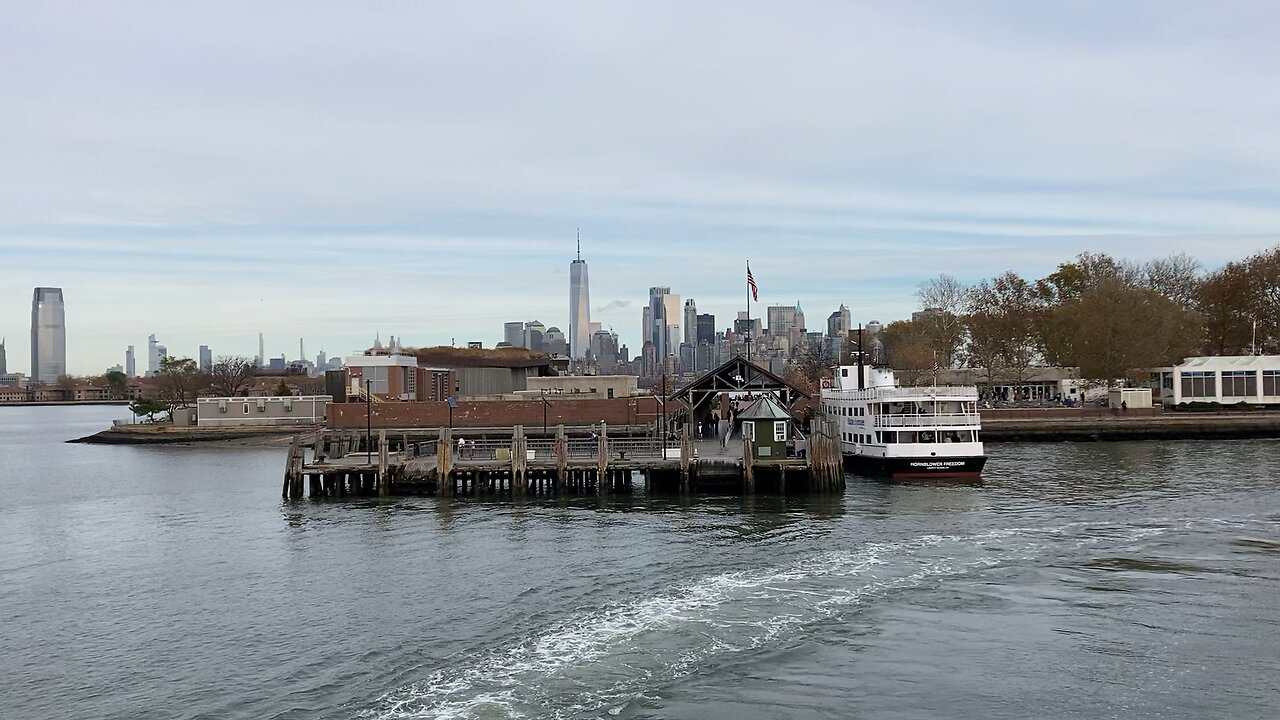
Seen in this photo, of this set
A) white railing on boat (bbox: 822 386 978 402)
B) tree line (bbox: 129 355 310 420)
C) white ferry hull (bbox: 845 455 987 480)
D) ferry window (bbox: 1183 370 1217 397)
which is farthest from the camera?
tree line (bbox: 129 355 310 420)

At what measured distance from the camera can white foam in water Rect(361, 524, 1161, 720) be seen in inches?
725

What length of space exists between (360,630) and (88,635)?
20.6 feet

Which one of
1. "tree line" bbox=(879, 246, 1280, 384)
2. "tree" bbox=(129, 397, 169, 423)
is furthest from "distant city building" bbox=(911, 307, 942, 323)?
"tree" bbox=(129, 397, 169, 423)

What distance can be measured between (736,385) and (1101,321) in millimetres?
43700

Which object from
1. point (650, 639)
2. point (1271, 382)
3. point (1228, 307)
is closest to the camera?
point (650, 639)

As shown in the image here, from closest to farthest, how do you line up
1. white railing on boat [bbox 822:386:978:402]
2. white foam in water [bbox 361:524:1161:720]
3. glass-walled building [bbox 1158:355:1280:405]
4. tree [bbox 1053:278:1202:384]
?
1. white foam in water [bbox 361:524:1161:720]
2. white railing on boat [bbox 822:386:978:402]
3. glass-walled building [bbox 1158:355:1280:405]
4. tree [bbox 1053:278:1202:384]

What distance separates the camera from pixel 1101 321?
9425 cm

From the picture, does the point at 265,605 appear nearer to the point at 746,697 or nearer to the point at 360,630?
the point at 360,630

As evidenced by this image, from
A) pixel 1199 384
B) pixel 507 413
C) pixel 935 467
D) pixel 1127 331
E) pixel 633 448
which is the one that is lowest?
pixel 935 467

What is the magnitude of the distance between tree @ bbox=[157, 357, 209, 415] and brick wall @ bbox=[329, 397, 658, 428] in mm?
62916

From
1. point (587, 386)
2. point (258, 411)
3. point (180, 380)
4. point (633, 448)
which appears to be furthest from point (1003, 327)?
point (180, 380)

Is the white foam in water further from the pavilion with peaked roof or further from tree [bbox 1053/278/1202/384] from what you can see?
tree [bbox 1053/278/1202/384]

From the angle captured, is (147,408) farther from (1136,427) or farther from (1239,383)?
(1239,383)

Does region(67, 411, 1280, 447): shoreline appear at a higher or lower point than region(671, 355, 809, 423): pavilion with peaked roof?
lower
